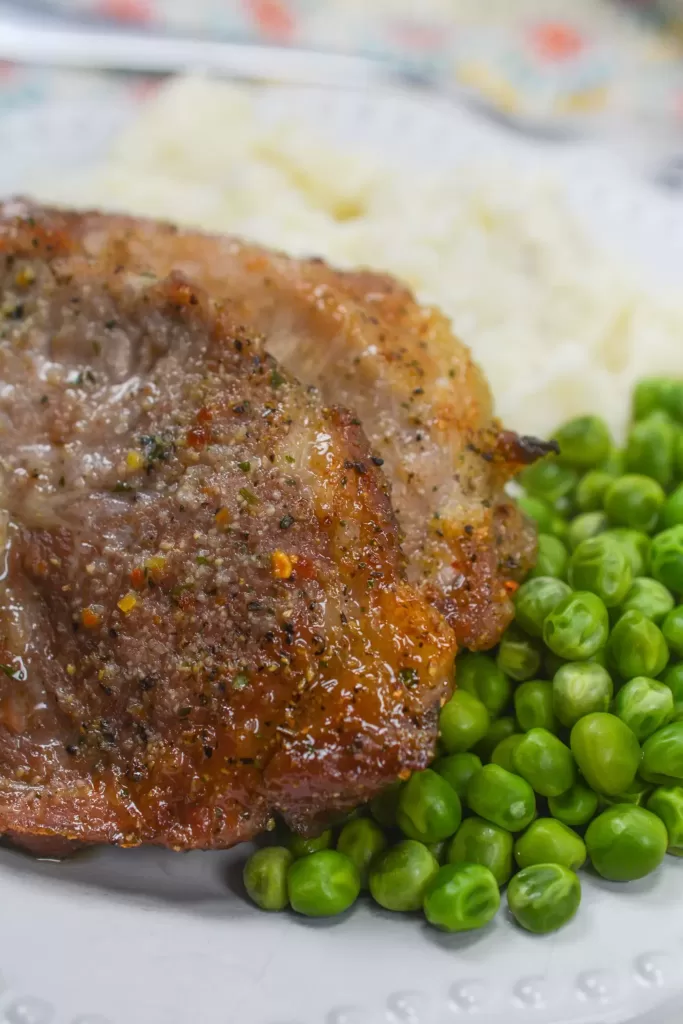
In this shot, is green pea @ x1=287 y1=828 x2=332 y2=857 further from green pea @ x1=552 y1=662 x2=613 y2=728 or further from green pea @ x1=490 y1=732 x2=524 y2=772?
green pea @ x1=552 y1=662 x2=613 y2=728

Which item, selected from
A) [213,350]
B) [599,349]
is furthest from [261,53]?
[213,350]

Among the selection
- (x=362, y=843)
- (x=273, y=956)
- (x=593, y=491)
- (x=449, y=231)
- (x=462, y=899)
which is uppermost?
(x=449, y=231)

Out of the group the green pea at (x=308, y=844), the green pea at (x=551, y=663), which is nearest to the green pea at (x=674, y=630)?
the green pea at (x=551, y=663)

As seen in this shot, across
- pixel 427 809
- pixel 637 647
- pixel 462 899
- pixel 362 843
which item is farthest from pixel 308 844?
Answer: pixel 637 647

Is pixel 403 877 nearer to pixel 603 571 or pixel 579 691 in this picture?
pixel 579 691

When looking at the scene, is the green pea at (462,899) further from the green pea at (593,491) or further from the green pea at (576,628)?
the green pea at (593,491)

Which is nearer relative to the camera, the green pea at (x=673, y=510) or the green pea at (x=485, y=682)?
the green pea at (x=485, y=682)
